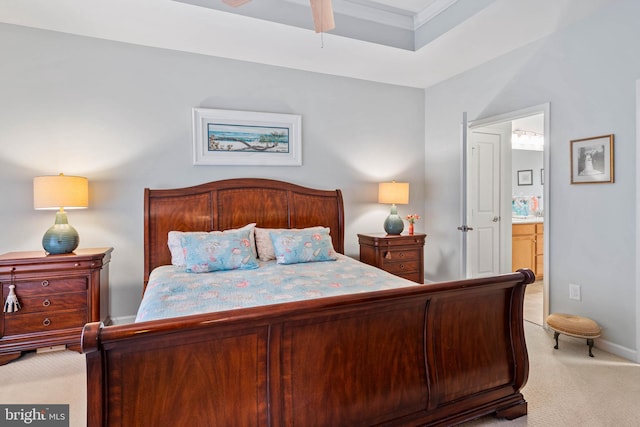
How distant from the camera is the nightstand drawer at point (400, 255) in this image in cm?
373

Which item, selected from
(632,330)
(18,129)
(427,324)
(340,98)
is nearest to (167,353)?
(427,324)

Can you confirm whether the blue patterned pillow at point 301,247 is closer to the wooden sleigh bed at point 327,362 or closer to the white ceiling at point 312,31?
the wooden sleigh bed at point 327,362

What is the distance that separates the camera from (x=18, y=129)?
2893 millimetres

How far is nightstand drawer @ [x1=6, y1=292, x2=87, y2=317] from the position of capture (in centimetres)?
257

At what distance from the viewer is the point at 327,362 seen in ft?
4.78

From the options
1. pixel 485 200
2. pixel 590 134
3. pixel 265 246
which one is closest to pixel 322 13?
pixel 265 246

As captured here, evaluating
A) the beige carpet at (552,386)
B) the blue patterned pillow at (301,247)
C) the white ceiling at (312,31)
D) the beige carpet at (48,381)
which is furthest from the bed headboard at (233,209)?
the white ceiling at (312,31)

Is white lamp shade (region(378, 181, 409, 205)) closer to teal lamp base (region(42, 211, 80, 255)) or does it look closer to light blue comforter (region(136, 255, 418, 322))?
light blue comforter (region(136, 255, 418, 322))

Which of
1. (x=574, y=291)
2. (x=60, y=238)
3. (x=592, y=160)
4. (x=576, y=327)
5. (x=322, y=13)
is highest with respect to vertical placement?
(x=322, y=13)

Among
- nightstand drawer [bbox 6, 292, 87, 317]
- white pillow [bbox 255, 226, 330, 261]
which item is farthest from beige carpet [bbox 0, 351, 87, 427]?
white pillow [bbox 255, 226, 330, 261]

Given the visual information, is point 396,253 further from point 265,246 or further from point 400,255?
point 265,246

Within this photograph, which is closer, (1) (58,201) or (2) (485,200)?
(1) (58,201)

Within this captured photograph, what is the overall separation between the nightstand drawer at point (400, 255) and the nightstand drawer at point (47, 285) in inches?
111

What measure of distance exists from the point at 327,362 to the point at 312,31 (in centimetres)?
272
